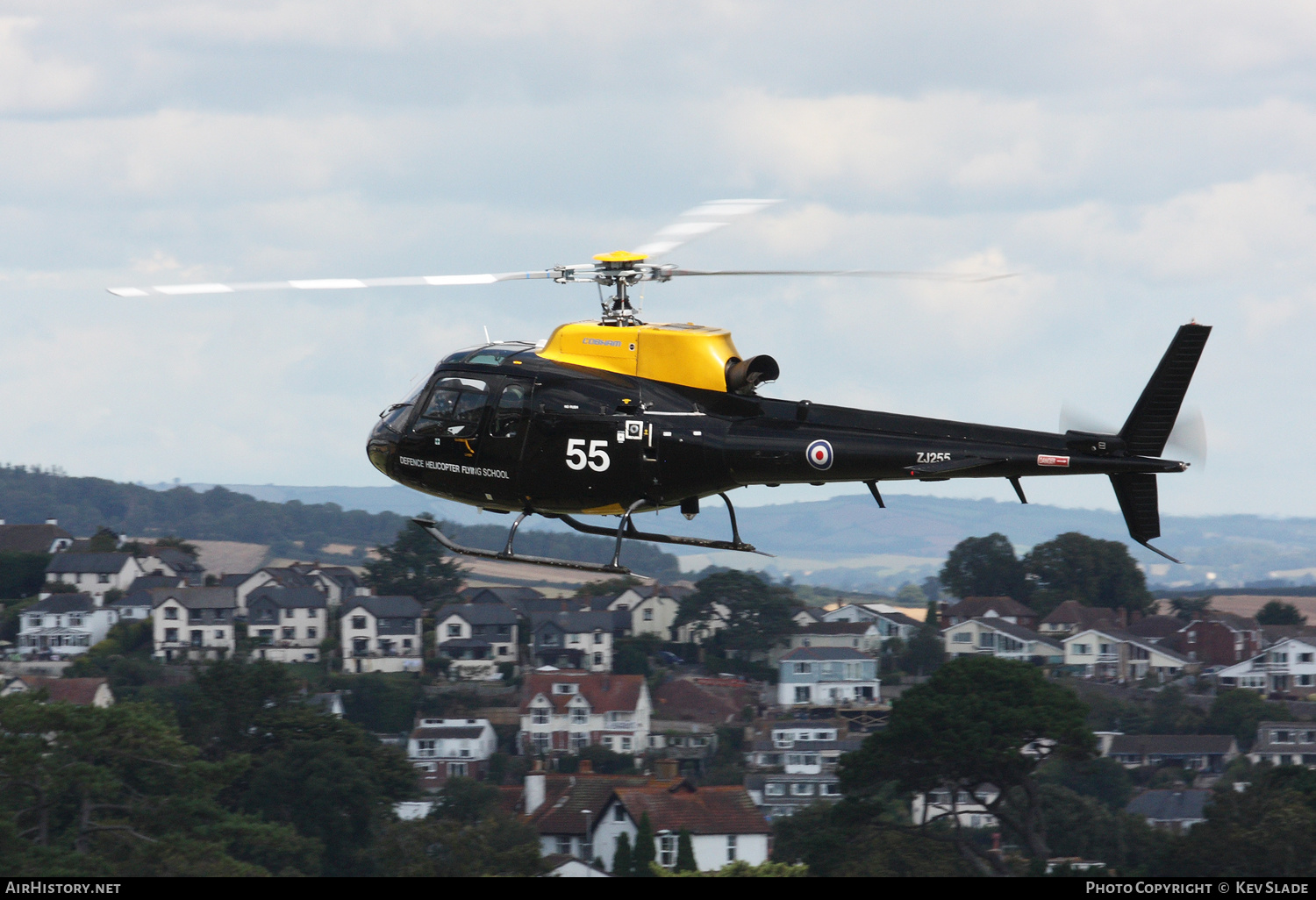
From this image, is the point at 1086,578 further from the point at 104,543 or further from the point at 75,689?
the point at 104,543

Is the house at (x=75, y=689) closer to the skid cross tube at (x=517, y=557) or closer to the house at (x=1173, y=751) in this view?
the house at (x=1173, y=751)

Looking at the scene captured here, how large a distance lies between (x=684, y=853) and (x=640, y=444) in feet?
177

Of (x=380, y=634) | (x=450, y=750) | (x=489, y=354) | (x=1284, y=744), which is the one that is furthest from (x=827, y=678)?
(x=489, y=354)

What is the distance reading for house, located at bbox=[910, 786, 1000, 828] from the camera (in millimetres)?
76688

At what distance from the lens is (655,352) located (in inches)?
921

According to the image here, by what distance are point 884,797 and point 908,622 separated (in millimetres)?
57757

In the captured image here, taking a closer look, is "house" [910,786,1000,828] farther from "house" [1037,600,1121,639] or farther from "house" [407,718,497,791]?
"house" [1037,600,1121,639]

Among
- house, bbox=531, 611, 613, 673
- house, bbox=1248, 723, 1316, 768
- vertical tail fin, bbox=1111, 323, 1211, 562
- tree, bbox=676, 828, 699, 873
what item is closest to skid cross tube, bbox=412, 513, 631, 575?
vertical tail fin, bbox=1111, 323, 1211, 562

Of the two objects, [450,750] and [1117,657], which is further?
[1117,657]

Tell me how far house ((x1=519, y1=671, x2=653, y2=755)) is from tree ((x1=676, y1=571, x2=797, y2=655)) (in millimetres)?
25813

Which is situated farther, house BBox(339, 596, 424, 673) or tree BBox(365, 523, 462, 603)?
tree BBox(365, 523, 462, 603)

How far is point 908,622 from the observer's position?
141 meters

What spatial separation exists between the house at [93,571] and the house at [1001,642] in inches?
2871
